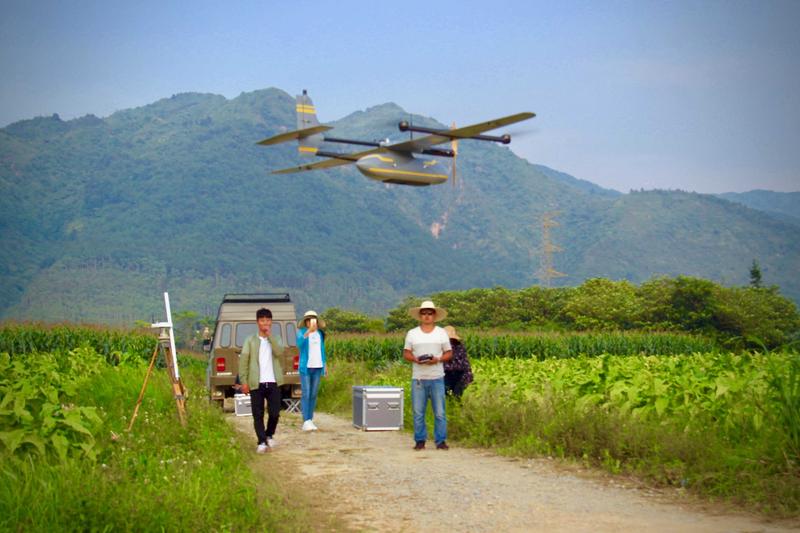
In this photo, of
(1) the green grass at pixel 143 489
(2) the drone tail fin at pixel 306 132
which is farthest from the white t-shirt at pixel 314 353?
(2) the drone tail fin at pixel 306 132

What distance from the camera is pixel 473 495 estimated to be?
9.94m

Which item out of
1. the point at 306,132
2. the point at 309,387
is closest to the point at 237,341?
the point at 309,387

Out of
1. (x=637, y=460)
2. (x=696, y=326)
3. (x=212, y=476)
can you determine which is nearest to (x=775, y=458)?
(x=637, y=460)

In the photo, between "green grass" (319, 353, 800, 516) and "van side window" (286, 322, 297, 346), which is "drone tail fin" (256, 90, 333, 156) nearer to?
"van side window" (286, 322, 297, 346)

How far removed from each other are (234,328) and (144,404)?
26.7 ft

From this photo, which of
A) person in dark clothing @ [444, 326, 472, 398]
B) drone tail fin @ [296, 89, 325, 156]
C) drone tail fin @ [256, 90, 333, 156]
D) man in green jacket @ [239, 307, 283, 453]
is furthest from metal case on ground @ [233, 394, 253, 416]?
drone tail fin @ [296, 89, 325, 156]

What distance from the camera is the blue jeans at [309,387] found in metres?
16.4

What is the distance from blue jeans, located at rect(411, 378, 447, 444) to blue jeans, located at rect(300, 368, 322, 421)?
305cm

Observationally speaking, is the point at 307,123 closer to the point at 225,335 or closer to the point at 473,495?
the point at 225,335

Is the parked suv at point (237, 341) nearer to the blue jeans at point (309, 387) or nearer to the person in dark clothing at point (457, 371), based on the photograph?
the blue jeans at point (309, 387)

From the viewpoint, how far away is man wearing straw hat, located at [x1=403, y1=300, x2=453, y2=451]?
13.7m

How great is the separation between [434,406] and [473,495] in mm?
3913

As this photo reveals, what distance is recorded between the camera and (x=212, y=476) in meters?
9.21

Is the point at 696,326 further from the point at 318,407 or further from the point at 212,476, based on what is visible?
the point at 212,476
